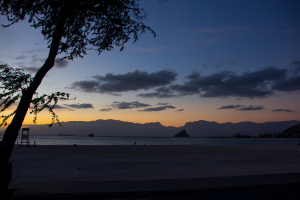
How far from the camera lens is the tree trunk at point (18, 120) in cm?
650

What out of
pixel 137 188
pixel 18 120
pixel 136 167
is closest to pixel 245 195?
pixel 137 188

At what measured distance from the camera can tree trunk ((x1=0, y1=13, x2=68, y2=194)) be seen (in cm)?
650

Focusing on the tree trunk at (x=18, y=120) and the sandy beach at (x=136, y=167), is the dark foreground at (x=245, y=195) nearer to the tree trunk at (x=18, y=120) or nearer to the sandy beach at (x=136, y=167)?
the tree trunk at (x=18, y=120)

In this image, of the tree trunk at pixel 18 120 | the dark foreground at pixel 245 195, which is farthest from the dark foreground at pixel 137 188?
the tree trunk at pixel 18 120

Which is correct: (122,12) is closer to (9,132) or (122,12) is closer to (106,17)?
(106,17)

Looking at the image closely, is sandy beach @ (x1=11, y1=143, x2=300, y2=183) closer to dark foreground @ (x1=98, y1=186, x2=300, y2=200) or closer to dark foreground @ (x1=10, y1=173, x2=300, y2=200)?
dark foreground @ (x1=10, y1=173, x2=300, y2=200)

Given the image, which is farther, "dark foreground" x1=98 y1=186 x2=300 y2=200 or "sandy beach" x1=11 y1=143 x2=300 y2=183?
"sandy beach" x1=11 y1=143 x2=300 y2=183

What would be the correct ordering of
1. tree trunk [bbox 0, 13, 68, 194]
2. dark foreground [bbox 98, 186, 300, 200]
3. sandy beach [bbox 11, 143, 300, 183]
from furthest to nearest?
sandy beach [bbox 11, 143, 300, 183] → dark foreground [bbox 98, 186, 300, 200] → tree trunk [bbox 0, 13, 68, 194]

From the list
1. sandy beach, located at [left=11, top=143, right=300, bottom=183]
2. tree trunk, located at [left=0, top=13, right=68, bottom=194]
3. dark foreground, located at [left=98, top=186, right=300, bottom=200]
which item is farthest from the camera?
sandy beach, located at [left=11, top=143, right=300, bottom=183]

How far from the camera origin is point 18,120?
711 cm

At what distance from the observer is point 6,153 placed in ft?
21.7

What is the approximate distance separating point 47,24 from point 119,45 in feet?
9.48

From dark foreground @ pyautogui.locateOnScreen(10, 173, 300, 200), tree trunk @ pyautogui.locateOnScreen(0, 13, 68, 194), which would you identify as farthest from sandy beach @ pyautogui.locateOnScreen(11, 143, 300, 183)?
tree trunk @ pyautogui.locateOnScreen(0, 13, 68, 194)

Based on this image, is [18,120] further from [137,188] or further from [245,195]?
[245,195]
